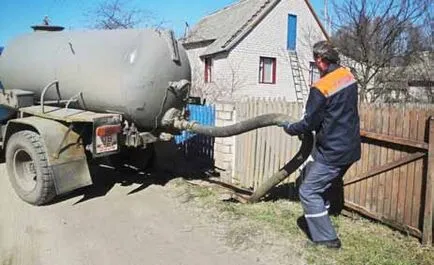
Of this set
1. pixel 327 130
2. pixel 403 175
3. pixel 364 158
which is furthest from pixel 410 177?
pixel 327 130

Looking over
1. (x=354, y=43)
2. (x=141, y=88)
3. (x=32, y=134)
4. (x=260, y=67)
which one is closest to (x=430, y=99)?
(x=354, y=43)

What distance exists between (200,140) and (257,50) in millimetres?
16476

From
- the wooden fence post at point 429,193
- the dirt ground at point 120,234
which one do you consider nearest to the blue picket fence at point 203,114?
the dirt ground at point 120,234

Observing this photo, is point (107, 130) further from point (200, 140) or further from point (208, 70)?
point (208, 70)

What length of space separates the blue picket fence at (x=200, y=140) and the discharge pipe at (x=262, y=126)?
7.56 ft

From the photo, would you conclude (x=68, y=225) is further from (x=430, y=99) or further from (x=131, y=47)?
(x=430, y=99)

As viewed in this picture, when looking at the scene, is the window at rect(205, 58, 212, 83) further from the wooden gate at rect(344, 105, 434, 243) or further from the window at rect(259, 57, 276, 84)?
the wooden gate at rect(344, 105, 434, 243)

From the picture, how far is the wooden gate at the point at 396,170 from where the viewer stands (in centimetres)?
491

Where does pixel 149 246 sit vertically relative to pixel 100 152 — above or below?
below

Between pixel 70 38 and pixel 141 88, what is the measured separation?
1.81 meters

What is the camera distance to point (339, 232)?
209 inches

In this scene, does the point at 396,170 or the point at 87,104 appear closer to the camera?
the point at 396,170

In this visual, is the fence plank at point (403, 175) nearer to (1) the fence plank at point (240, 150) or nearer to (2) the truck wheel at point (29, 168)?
(1) the fence plank at point (240, 150)

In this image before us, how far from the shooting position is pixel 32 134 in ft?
21.4
